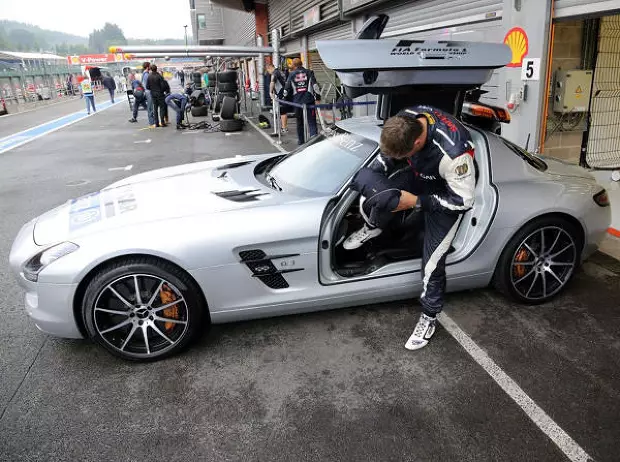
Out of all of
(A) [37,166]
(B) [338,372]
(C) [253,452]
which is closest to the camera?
(C) [253,452]

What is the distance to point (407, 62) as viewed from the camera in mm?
2842

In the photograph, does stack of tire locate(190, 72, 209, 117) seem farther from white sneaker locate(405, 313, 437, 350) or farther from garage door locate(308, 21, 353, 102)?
white sneaker locate(405, 313, 437, 350)

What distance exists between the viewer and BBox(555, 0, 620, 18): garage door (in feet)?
15.6

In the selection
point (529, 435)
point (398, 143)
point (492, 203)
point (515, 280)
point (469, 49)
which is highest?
point (469, 49)

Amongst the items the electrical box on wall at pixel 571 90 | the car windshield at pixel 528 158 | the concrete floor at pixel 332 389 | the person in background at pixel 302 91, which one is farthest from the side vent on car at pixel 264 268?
the person in background at pixel 302 91

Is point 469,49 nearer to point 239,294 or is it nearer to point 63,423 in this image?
point 239,294

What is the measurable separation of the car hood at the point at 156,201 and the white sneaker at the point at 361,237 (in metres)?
0.66

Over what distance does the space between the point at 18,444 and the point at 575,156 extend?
7.28 meters

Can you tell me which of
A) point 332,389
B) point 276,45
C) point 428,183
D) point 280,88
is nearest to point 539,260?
point 428,183

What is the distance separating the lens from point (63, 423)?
242 cm

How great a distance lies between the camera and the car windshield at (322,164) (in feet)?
10.4

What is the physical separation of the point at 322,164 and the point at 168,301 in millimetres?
1426

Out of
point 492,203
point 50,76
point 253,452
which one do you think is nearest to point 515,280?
point 492,203

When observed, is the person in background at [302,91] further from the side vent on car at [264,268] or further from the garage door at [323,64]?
the side vent on car at [264,268]
